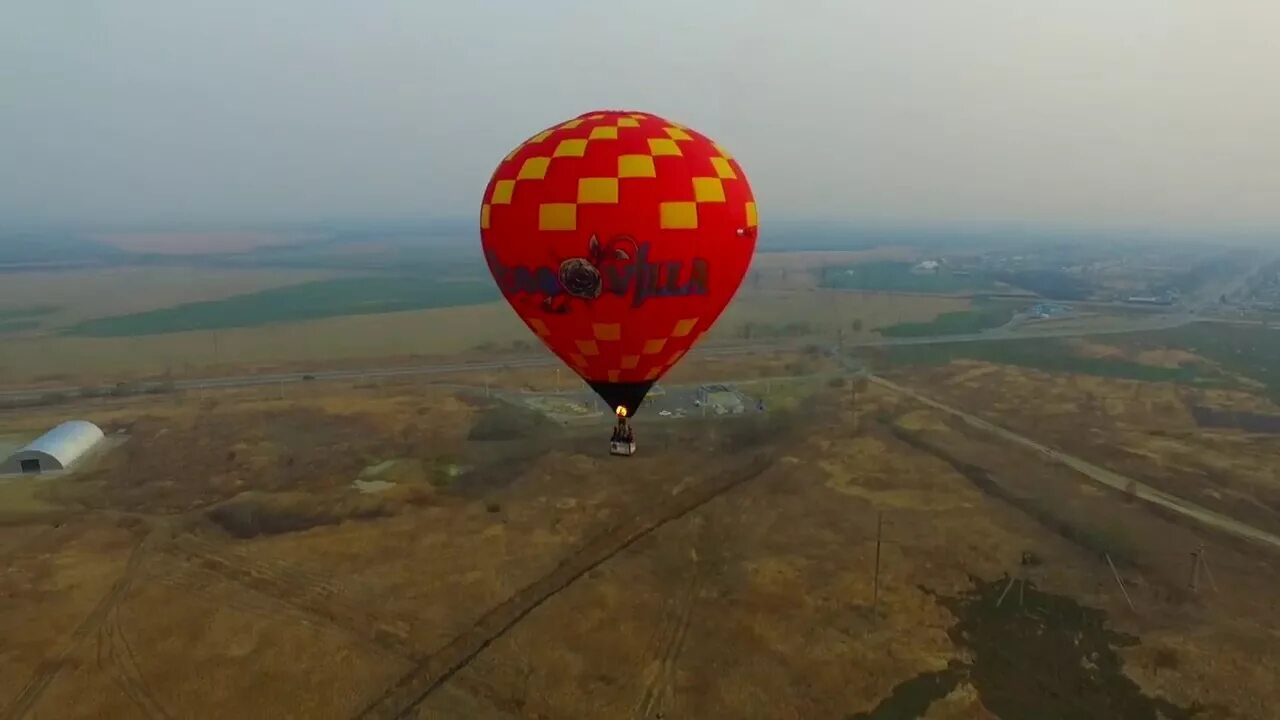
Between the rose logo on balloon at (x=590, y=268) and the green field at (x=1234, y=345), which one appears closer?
the rose logo on balloon at (x=590, y=268)

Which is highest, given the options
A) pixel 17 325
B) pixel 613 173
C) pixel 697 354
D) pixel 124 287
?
pixel 613 173

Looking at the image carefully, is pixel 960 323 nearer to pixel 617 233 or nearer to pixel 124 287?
pixel 617 233

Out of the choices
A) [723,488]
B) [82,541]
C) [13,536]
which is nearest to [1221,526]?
[723,488]

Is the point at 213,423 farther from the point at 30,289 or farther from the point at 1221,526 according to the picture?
the point at 30,289

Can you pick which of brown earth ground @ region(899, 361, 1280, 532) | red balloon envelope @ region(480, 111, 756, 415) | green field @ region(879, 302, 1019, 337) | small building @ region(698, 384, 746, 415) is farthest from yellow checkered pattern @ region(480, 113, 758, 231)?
green field @ region(879, 302, 1019, 337)

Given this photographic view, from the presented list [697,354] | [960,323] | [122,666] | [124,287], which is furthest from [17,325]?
[960,323]

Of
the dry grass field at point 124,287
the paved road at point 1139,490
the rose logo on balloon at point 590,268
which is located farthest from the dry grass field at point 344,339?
the rose logo on balloon at point 590,268

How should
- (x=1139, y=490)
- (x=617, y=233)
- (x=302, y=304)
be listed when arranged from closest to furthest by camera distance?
(x=617, y=233) < (x=1139, y=490) < (x=302, y=304)

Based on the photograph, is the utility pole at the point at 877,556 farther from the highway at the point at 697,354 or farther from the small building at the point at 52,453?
the small building at the point at 52,453
